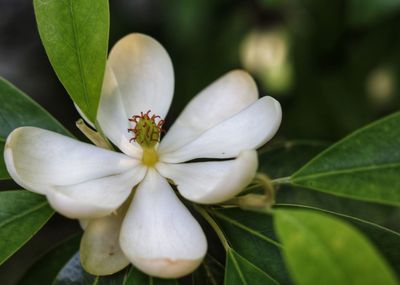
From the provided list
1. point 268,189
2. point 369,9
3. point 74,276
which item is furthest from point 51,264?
point 369,9

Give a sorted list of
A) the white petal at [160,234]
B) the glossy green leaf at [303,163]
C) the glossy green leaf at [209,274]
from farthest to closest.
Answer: the glossy green leaf at [303,163]
the glossy green leaf at [209,274]
the white petal at [160,234]

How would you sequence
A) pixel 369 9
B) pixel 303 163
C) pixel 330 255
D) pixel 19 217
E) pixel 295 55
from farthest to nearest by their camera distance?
pixel 295 55 < pixel 369 9 < pixel 303 163 < pixel 19 217 < pixel 330 255

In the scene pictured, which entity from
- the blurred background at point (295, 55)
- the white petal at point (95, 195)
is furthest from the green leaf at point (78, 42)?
the blurred background at point (295, 55)

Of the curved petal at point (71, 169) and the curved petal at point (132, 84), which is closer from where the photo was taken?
the curved petal at point (71, 169)

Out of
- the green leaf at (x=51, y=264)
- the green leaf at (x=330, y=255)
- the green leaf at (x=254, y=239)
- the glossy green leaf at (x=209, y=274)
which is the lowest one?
the green leaf at (x=51, y=264)

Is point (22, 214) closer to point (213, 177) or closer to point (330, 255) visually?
point (213, 177)

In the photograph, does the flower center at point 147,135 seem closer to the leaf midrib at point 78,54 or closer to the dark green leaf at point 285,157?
the leaf midrib at point 78,54

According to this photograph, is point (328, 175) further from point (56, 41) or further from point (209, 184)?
point (56, 41)
